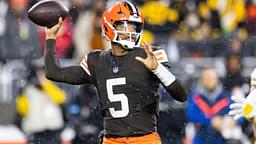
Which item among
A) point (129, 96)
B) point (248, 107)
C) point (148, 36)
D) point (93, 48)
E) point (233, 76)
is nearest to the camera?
point (129, 96)

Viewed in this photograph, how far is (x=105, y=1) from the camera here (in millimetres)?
13102

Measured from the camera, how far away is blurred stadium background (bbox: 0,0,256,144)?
11469 mm

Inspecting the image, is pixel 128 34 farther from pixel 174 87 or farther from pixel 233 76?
pixel 233 76

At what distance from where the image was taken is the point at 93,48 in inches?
497

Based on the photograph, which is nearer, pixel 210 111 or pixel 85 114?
pixel 210 111

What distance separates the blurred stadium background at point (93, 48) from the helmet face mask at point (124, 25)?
12.0 feet

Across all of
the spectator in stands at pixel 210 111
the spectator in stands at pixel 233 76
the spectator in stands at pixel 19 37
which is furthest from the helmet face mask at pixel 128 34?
the spectator in stands at pixel 19 37

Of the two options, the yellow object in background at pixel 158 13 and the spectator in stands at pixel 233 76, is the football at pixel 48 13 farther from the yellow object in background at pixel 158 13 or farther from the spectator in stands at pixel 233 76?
the yellow object in background at pixel 158 13

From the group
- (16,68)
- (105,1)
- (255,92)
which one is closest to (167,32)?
(105,1)

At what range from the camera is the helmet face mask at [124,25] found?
276 inches

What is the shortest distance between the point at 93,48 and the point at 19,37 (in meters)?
0.90

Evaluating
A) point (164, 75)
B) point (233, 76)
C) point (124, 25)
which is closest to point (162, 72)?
point (164, 75)

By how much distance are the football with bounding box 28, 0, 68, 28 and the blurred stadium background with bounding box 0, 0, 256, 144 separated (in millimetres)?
3560

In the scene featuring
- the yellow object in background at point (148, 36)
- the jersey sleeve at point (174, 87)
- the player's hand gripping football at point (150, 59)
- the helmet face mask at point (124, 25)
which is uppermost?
the helmet face mask at point (124, 25)
